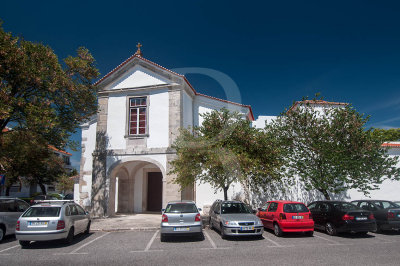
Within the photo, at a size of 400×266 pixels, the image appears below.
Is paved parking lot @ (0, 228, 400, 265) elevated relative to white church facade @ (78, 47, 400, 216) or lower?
lower

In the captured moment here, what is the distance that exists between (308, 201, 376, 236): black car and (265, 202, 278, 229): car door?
2056 millimetres

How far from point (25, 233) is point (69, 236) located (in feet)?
4.48

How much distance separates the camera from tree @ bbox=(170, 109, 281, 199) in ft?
40.1

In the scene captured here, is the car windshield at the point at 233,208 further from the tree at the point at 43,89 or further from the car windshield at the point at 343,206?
the tree at the point at 43,89

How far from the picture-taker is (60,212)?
8977mm

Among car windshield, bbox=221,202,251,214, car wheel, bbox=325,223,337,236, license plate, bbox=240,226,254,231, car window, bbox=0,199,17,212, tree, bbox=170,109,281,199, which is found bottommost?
car wheel, bbox=325,223,337,236

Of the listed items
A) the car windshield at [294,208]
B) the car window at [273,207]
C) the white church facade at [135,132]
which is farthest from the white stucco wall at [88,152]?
the car windshield at [294,208]

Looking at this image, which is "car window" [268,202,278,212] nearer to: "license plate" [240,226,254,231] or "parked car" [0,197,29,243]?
"license plate" [240,226,254,231]

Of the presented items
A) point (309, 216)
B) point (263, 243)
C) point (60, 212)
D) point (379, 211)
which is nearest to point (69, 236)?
point (60, 212)

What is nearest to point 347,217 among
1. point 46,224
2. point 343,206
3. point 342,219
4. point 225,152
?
point 342,219

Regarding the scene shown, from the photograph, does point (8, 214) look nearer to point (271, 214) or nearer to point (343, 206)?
point (271, 214)

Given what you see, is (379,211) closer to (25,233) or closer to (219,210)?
(219,210)

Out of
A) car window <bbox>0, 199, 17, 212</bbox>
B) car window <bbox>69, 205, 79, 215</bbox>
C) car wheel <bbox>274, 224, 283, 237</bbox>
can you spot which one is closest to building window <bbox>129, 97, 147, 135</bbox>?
car window <bbox>69, 205, 79, 215</bbox>

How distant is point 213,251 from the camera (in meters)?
8.11
